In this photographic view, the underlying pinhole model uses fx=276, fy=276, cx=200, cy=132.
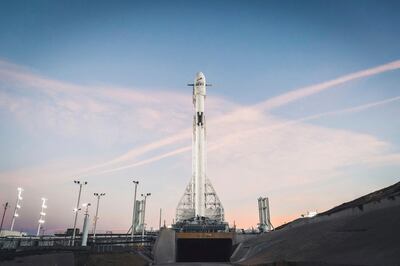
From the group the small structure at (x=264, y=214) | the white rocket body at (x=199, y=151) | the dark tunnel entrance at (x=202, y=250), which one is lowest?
the dark tunnel entrance at (x=202, y=250)

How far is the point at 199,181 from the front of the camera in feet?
218

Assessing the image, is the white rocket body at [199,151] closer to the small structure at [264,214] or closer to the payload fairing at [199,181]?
the payload fairing at [199,181]

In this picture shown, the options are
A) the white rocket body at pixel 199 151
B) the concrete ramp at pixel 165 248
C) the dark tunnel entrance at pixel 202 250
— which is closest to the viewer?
the concrete ramp at pixel 165 248

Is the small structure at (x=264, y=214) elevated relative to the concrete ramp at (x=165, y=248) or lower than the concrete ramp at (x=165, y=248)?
elevated

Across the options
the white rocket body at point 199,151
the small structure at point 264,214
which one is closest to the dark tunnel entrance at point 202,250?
the white rocket body at point 199,151

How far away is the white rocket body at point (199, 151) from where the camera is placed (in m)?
66.3

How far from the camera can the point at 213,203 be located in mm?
72250

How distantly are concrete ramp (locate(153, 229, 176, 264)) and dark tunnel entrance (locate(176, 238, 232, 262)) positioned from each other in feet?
23.0

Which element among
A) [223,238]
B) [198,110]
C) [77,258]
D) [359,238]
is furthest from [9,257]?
[198,110]

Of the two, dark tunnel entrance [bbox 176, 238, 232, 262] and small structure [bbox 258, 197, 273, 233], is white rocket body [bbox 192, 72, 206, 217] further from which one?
small structure [bbox 258, 197, 273, 233]

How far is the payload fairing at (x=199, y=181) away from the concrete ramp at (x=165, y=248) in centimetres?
1919

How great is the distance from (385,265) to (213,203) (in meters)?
64.9

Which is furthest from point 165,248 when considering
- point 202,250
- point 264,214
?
point 264,214

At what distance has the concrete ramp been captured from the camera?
4396 centimetres
